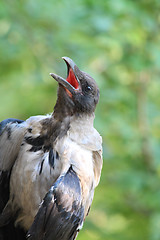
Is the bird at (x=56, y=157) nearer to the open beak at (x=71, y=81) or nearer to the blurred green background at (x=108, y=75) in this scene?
the open beak at (x=71, y=81)

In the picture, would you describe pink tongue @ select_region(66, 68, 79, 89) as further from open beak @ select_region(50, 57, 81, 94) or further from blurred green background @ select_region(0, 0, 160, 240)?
blurred green background @ select_region(0, 0, 160, 240)

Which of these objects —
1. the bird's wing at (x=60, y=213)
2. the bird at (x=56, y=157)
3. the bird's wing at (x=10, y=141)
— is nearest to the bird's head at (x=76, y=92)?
the bird at (x=56, y=157)

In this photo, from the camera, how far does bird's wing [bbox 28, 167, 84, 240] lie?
13.4ft

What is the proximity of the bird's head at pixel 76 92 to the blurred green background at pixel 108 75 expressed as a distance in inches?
65.9

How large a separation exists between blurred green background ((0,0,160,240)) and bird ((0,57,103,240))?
5.87ft

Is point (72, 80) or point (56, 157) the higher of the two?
point (72, 80)

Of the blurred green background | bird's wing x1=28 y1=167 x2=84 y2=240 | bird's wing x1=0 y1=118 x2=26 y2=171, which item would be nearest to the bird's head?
bird's wing x1=0 y1=118 x2=26 y2=171

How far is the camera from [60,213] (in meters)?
4.17

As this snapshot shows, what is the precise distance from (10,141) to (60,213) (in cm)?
95

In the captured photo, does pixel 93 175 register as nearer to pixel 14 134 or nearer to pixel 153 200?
pixel 14 134

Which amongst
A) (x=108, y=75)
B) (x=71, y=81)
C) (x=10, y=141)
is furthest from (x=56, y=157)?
(x=108, y=75)

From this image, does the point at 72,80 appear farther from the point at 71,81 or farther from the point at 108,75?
the point at 108,75

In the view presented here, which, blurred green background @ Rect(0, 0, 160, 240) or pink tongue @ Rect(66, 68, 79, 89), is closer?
pink tongue @ Rect(66, 68, 79, 89)

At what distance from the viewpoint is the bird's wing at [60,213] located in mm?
4090
